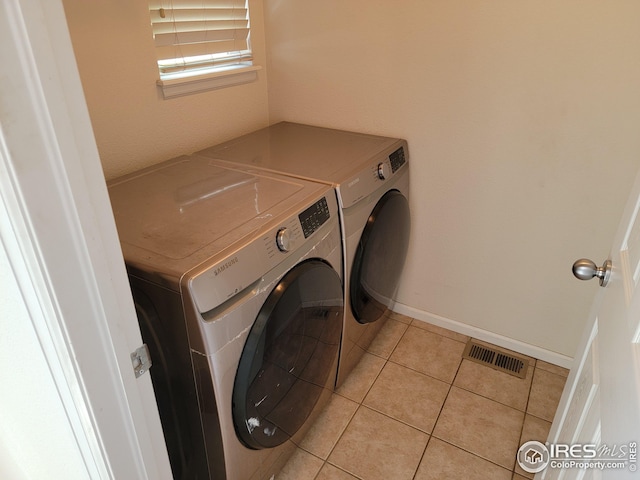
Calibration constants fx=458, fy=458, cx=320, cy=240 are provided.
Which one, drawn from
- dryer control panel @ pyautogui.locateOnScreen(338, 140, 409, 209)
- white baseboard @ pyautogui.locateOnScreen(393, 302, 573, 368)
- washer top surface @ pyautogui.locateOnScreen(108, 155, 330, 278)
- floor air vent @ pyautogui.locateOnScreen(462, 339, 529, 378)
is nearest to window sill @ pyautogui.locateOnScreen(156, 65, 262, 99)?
washer top surface @ pyautogui.locateOnScreen(108, 155, 330, 278)

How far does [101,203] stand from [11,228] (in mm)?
110

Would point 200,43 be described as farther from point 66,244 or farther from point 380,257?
point 66,244

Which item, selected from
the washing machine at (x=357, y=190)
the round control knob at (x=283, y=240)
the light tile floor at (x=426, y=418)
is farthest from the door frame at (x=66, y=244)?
the light tile floor at (x=426, y=418)

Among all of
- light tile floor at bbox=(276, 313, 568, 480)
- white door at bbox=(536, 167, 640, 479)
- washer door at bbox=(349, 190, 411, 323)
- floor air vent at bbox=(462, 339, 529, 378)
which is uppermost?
white door at bbox=(536, 167, 640, 479)

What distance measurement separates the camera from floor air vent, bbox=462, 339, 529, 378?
194 centimetres

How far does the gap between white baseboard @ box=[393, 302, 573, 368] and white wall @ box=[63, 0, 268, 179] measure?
121cm

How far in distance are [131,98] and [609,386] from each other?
1.51 meters

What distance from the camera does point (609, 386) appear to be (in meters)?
0.73

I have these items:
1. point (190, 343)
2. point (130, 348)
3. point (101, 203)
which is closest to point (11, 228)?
point (101, 203)

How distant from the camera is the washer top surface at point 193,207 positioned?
41.5 inches
